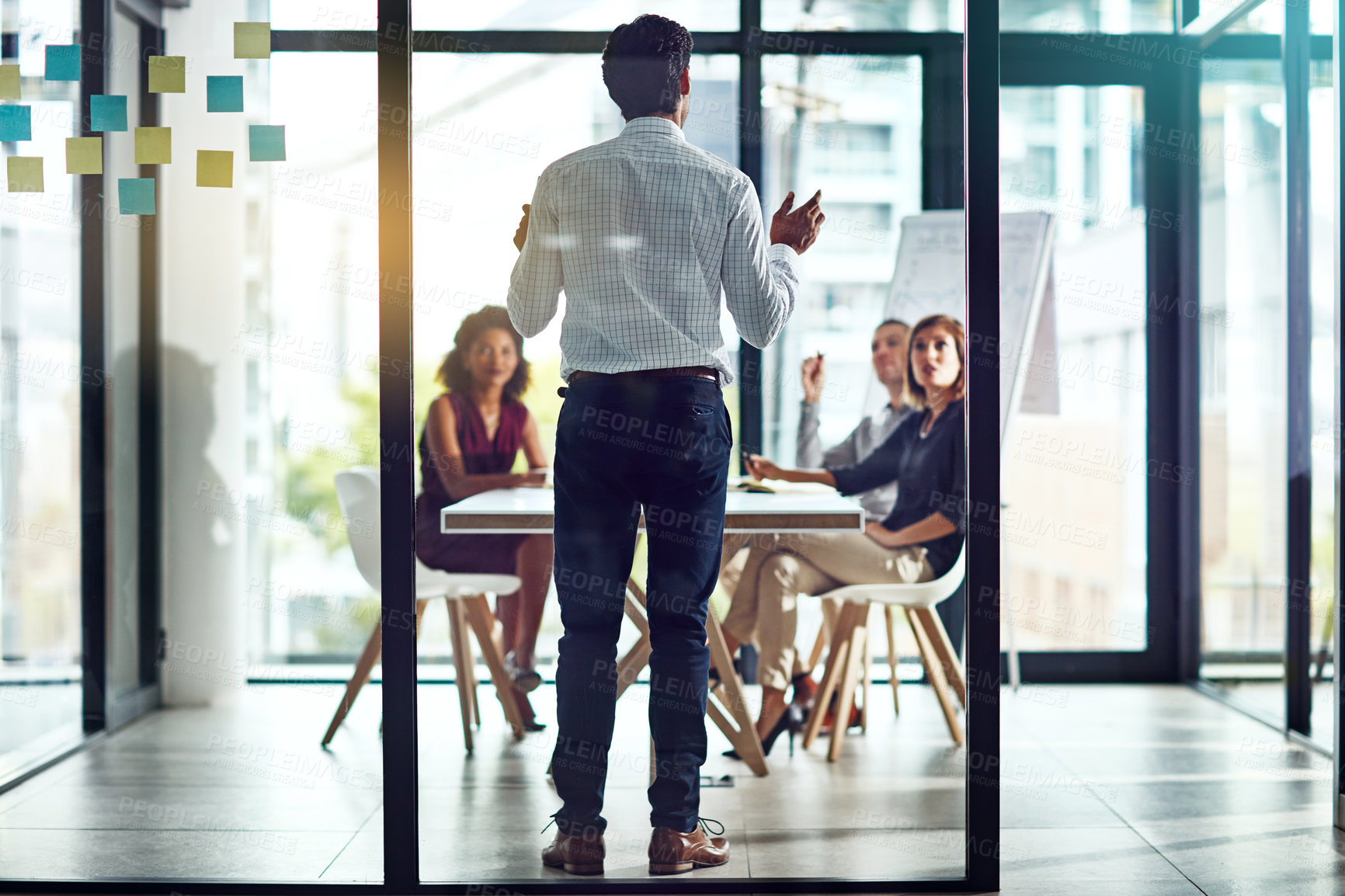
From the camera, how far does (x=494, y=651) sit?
302 cm

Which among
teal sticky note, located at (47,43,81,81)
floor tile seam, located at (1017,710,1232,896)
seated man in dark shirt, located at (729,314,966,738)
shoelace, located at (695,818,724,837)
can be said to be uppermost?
teal sticky note, located at (47,43,81,81)

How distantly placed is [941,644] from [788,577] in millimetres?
519

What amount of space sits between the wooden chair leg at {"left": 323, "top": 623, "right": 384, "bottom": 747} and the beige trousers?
1.01 meters

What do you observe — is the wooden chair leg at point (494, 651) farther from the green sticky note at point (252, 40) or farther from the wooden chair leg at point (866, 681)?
the green sticky note at point (252, 40)

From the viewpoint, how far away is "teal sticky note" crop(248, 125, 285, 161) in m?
2.54

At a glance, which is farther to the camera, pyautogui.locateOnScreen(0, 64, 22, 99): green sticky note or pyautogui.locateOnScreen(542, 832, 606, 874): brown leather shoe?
pyautogui.locateOnScreen(0, 64, 22, 99): green sticky note

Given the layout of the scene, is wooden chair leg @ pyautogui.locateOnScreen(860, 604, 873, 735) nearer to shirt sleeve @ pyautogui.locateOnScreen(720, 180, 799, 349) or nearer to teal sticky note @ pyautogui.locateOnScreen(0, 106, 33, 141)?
shirt sleeve @ pyautogui.locateOnScreen(720, 180, 799, 349)

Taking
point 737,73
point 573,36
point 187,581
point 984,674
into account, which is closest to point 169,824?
point 187,581

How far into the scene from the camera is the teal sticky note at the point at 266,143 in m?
2.54

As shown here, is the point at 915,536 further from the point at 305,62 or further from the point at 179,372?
the point at 179,372

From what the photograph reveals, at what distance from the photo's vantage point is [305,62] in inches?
103

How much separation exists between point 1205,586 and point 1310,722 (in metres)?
0.74

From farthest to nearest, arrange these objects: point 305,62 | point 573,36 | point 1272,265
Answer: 1. point 1272,265
2. point 573,36
3. point 305,62

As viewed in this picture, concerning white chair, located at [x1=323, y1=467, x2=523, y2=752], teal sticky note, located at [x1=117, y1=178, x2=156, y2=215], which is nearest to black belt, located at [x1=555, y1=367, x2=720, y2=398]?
white chair, located at [x1=323, y1=467, x2=523, y2=752]
